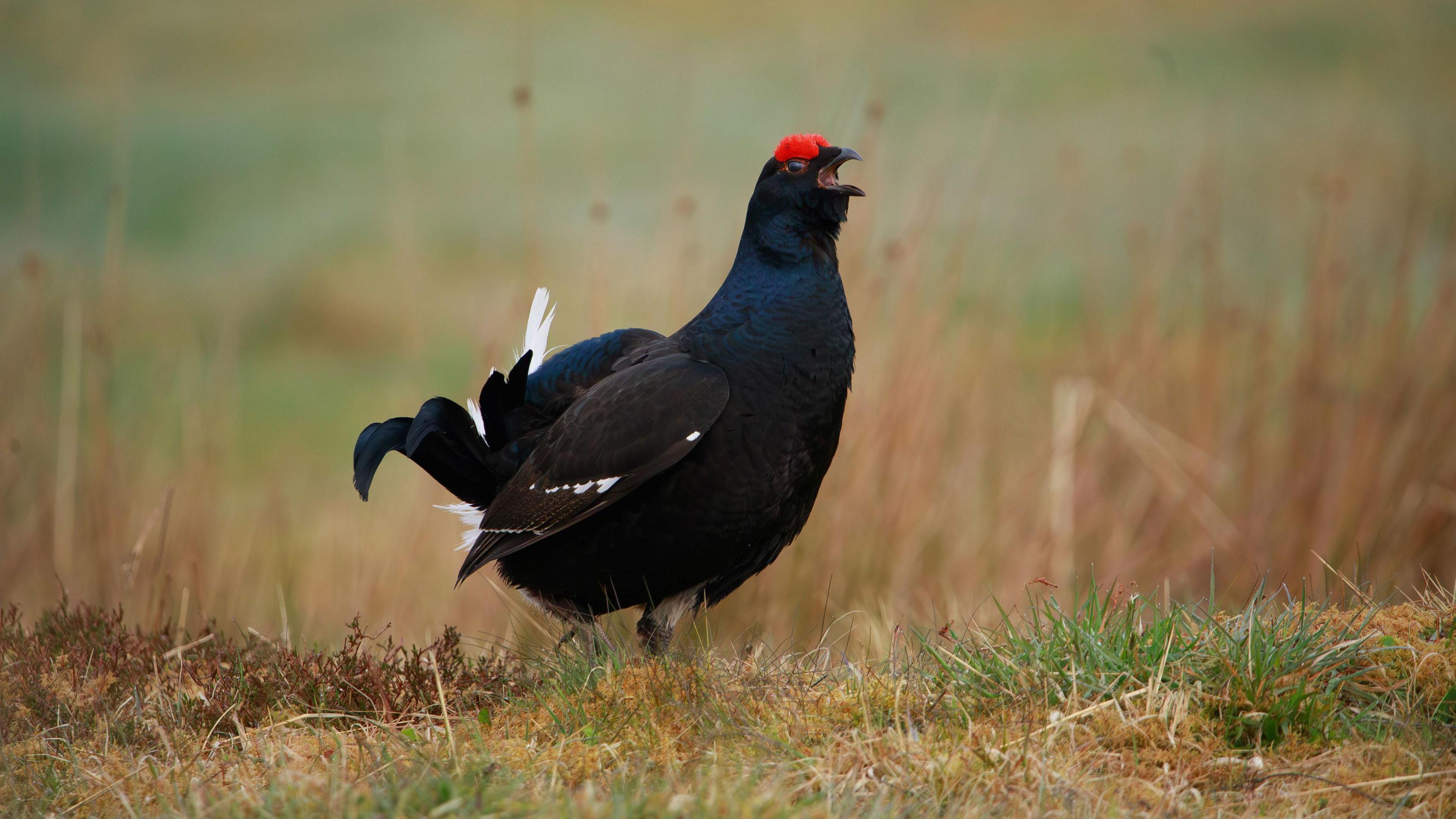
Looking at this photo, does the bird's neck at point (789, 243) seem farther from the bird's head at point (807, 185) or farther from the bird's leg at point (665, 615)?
the bird's leg at point (665, 615)

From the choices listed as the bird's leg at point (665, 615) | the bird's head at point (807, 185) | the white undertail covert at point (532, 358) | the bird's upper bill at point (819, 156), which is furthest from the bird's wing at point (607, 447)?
the bird's upper bill at point (819, 156)

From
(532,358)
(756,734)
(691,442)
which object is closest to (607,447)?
(691,442)

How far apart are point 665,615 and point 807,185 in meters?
1.26

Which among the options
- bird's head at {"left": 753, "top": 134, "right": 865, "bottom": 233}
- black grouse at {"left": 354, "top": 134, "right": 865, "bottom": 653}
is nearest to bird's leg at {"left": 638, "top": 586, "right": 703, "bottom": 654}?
black grouse at {"left": 354, "top": 134, "right": 865, "bottom": 653}

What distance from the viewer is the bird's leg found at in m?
3.21

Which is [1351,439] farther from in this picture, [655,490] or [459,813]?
[459,813]

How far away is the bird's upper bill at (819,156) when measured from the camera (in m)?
3.12

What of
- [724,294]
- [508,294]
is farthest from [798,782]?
[508,294]

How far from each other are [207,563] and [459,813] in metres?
3.13

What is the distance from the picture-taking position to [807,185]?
3115 millimetres

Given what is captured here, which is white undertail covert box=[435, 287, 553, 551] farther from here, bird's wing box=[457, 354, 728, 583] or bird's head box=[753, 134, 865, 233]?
bird's head box=[753, 134, 865, 233]

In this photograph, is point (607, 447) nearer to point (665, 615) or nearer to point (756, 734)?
point (665, 615)

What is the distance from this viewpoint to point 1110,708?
2137 mm

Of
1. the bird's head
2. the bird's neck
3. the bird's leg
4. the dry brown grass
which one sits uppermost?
the bird's head
